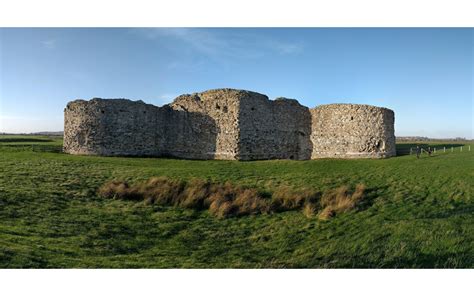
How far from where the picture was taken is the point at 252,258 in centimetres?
893

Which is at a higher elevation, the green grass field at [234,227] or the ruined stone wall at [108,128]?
the ruined stone wall at [108,128]

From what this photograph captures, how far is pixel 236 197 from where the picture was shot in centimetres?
1419

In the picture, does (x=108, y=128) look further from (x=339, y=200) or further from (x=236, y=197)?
(x=339, y=200)

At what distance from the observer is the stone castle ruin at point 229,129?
2606cm

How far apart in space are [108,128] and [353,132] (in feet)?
62.2

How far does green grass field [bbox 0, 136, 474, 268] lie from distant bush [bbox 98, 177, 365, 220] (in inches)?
19.2

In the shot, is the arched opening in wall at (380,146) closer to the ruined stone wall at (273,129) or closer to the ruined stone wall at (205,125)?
the ruined stone wall at (273,129)

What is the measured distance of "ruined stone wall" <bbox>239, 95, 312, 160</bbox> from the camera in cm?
2623

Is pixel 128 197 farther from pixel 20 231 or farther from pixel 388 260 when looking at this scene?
pixel 388 260

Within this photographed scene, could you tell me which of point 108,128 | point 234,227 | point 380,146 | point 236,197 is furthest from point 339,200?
point 108,128

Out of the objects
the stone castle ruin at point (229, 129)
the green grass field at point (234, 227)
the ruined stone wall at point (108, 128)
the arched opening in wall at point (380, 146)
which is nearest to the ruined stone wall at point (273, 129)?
the stone castle ruin at point (229, 129)

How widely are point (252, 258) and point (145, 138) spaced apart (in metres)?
20.5

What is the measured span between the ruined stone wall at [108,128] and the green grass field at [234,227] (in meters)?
8.36

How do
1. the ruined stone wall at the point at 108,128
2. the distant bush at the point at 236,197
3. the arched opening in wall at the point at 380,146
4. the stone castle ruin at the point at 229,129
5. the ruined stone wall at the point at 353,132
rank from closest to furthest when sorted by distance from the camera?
the distant bush at the point at 236,197
the arched opening in wall at the point at 380,146
the ruined stone wall at the point at 353,132
the stone castle ruin at the point at 229,129
the ruined stone wall at the point at 108,128
